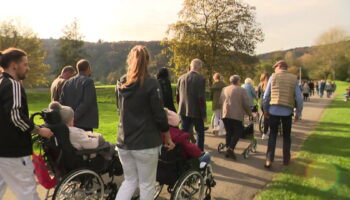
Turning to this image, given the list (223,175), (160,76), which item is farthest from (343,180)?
(160,76)

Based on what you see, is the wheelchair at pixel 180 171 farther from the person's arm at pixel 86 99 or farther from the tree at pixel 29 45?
the tree at pixel 29 45

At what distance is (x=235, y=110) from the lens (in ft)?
21.3

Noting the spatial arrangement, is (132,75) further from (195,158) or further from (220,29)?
(220,29)

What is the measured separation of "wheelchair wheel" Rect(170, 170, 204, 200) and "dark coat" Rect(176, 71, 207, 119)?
2319 millimetres

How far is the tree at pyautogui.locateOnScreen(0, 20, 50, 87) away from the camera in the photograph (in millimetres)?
45656

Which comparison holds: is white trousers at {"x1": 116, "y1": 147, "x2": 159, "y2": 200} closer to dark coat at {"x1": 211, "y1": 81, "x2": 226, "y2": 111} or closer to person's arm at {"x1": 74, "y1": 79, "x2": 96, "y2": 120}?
person's arm at {"x1": 74, "y1": 79, "x2": 96, "y2": 120}

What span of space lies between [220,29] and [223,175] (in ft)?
90.9

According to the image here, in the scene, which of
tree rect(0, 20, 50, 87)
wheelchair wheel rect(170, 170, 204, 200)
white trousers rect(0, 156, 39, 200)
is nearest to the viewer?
white trousers rect(0, 156, 39, 200)

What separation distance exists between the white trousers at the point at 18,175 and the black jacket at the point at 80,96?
206 centimetres

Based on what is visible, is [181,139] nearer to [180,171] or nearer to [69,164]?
[180,171]

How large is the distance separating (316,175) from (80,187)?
4.37 m

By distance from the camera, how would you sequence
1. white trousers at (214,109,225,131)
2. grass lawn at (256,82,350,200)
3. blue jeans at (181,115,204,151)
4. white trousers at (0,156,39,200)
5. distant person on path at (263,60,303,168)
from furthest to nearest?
1. white trousers at (214,109,225,131)
2. blue jeans at (181,115,204,151)
3. distant person on path at (263,60,303,168)
4. grass lawn at (256,82,350,200)
5. white trousers at (0,156,39,200)

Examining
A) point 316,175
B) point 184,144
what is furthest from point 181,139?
point 316,175

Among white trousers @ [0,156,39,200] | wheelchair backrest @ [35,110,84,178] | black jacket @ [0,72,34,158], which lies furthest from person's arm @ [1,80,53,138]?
wheelchair backrest @ [35,110,84,178]
